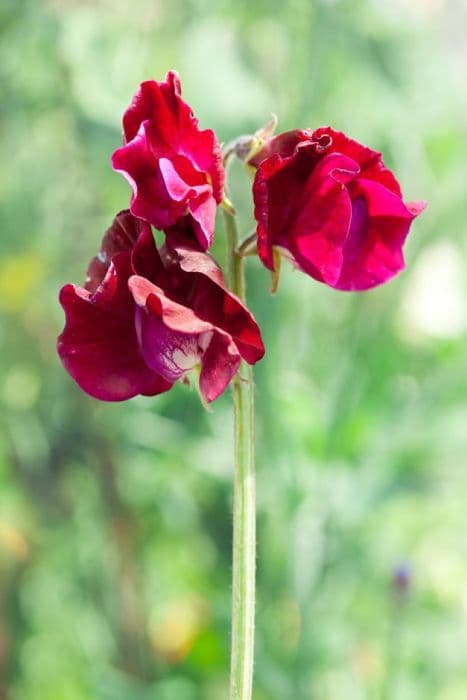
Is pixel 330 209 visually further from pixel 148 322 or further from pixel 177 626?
pixel 177 626

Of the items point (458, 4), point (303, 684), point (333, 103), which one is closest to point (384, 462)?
point (303, 684)

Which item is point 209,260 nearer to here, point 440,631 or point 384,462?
point 384,462

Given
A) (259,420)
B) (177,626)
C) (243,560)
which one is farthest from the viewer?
(177,626)

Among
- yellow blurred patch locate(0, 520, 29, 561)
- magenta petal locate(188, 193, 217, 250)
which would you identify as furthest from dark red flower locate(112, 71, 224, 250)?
yellow blurred patch locate(0, 520, 29, 561)

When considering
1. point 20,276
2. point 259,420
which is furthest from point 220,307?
point 20,276

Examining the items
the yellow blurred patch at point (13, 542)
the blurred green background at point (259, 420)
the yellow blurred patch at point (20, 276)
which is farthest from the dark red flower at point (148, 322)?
the yellow blurred patch at point (13, 542)

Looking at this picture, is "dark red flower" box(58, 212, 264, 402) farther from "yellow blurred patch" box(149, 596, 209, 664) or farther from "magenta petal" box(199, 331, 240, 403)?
"yellow blurred patch" box(149, 596, 209, 664)
